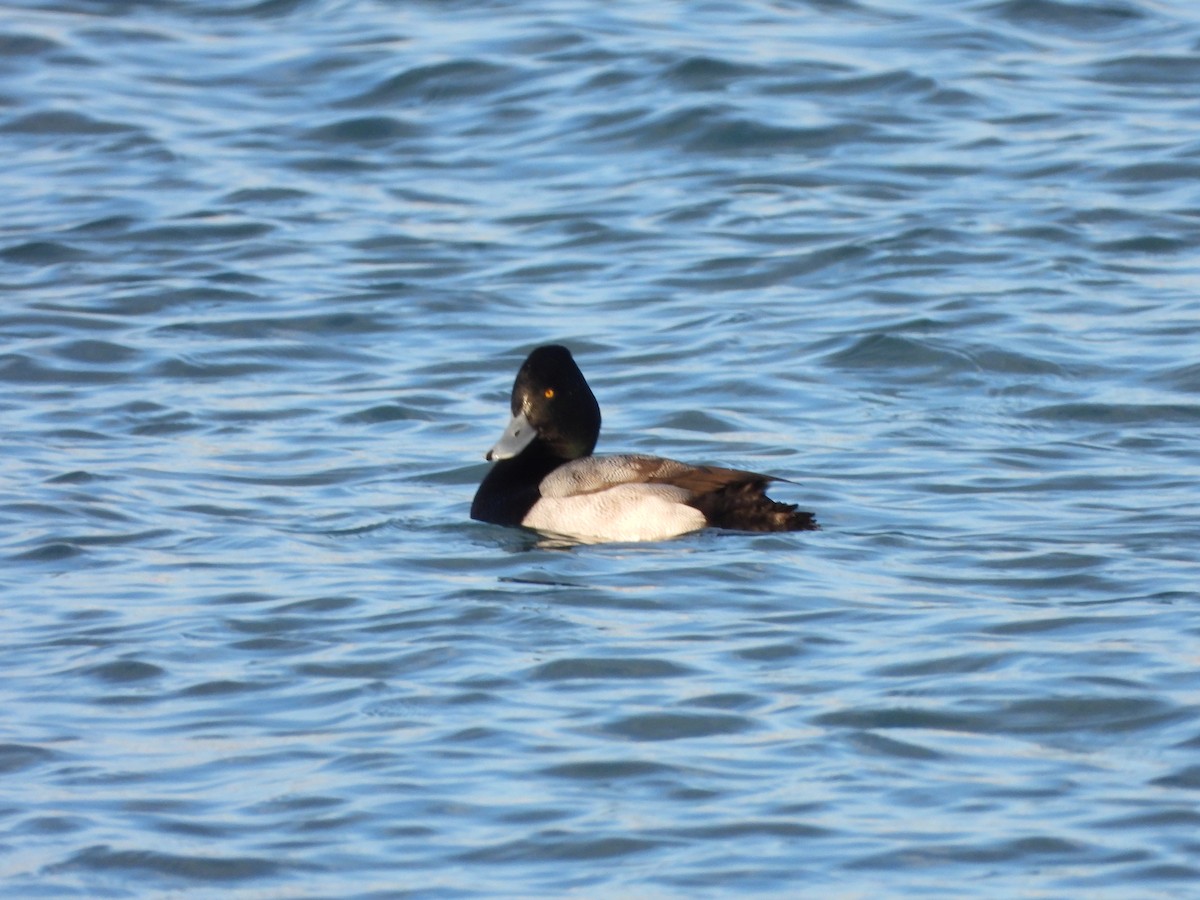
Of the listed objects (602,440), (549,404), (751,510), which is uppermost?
(549,404)

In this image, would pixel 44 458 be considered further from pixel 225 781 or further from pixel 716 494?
pixel 225 781

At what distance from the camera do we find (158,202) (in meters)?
14.1

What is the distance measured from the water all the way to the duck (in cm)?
16

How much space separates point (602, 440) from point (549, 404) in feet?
3.46

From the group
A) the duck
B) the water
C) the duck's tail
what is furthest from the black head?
the duck's tail

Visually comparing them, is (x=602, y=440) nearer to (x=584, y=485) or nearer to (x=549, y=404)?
(x=549, y=404)

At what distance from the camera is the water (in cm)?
530

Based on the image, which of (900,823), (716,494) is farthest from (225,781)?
(716,494)

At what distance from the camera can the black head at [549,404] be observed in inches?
347

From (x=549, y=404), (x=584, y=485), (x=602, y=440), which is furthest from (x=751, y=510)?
(x=602, y=440)

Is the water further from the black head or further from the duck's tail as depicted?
the black head

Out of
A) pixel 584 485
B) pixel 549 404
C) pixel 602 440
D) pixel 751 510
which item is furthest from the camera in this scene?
pixel 602 440

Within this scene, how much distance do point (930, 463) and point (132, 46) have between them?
33.4ft

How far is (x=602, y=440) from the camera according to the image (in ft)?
32.3
